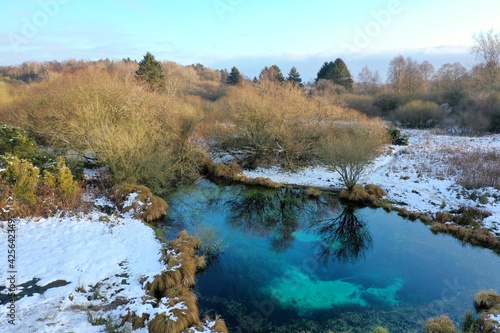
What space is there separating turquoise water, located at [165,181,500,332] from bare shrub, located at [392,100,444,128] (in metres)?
24.4

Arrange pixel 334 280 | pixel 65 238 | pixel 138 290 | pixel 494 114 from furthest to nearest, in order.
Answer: pixel 494 114 → pixel 65 238 → pixel 334 280 → pixel 138 290

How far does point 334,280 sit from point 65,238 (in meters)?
9.39

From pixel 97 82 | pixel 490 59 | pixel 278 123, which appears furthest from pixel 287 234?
pixel 490 59

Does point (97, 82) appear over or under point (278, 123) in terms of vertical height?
over

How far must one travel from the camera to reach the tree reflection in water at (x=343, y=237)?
40.0 ft

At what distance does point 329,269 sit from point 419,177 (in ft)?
35.5

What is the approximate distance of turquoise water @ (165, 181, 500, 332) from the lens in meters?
8.74

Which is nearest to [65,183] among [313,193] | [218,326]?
[218,326]

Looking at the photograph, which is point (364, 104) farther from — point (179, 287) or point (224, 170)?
point (179, 287)

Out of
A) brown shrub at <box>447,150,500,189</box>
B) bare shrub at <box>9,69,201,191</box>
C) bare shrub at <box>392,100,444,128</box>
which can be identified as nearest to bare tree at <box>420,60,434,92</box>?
bare shrub at <box>392,100,444,128</box>

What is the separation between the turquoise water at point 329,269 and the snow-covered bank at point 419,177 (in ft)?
7.40

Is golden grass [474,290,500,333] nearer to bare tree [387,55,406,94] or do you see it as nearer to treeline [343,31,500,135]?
treeline [343,31,500,135]

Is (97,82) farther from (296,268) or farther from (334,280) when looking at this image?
(334,280)

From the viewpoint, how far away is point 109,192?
16219mm
